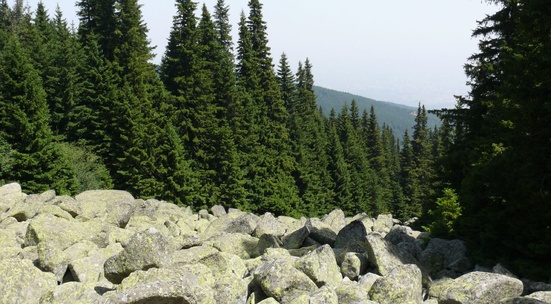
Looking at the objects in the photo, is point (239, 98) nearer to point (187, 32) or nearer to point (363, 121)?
point (187, 32)

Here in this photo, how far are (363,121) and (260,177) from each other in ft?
181

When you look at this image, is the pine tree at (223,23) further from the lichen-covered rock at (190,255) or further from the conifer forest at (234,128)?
the lichen-covered rock at (190,255)

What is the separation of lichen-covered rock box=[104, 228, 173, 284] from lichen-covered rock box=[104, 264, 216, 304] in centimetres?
108

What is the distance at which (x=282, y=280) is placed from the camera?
25.9 ft

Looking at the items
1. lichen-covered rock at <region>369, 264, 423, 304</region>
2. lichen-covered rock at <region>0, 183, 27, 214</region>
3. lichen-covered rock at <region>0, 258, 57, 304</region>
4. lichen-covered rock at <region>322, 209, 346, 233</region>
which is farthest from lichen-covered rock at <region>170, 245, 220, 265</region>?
lichen-covered rock at <region>322, 209, 346, 233</region>

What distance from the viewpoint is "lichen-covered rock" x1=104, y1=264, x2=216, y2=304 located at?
6.65m

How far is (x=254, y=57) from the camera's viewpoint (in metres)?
51.6

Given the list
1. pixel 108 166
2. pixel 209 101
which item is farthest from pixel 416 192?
pixel 108 166

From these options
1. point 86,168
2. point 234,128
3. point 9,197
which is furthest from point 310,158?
point 9,197

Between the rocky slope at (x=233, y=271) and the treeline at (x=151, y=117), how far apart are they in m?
18.9

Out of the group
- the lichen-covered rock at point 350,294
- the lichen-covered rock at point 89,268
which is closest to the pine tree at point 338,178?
the lichen-covered rock at point 89,268

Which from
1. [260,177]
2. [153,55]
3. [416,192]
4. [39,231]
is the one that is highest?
[153,55]

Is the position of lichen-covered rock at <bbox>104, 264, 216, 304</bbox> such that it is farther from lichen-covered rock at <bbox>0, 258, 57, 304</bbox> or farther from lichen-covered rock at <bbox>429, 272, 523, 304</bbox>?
lichen-covered rock at <bbox>429, 272, 523, 304</bbox>

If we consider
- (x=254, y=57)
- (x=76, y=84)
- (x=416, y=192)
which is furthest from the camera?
(x=416, y=192)
